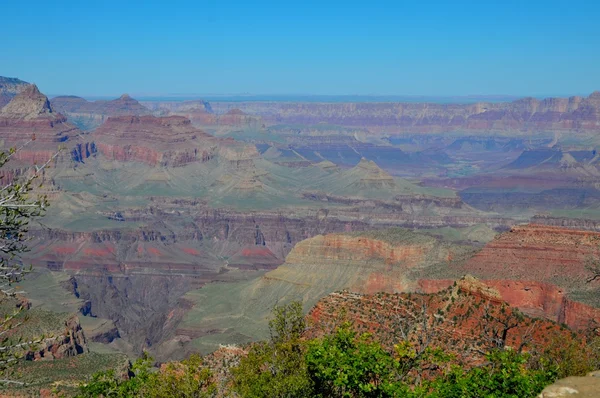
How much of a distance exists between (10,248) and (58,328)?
48.7 m

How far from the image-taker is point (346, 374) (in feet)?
73.1

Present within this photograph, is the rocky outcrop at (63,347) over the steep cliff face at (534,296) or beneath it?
beneath

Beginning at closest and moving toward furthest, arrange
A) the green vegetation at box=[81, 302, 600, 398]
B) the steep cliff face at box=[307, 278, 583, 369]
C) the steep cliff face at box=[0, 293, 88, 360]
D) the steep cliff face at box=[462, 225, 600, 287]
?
the green vegetation at box=[81, 302, 600, 398]
the steep cliff face at box=[307, 278, 583, 369]
the steep cliff face at box=[0, 293, 88, 360]
the steep cliff face at box=[462, 225, 600, 287]

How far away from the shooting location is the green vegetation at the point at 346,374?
21656mm

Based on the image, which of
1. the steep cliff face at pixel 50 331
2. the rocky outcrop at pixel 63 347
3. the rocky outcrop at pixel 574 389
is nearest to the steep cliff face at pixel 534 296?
Result: the rocky outcrop at pixel 63 347

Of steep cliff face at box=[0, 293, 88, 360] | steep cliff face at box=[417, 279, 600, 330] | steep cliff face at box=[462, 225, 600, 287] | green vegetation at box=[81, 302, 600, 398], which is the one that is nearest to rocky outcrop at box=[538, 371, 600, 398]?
green vegetation at box=[81, 302, 600, 398]

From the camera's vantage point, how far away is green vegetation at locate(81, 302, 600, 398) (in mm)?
21656

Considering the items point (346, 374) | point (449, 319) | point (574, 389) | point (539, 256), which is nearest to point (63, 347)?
point (449, 319)

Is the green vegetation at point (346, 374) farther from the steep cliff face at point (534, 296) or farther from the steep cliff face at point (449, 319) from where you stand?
the steep cliff face at point (534, 296)

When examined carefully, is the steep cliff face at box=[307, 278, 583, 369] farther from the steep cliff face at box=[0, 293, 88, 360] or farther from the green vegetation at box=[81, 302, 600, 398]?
the steep cliff face at box=[0, 293, 88, 360]

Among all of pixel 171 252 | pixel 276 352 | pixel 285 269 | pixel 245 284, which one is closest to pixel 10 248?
pixel 276 352

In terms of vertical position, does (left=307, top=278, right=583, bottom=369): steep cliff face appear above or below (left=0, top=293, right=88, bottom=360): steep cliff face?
above

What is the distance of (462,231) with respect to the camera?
550 feet

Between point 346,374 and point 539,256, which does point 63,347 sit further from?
point 346,374
